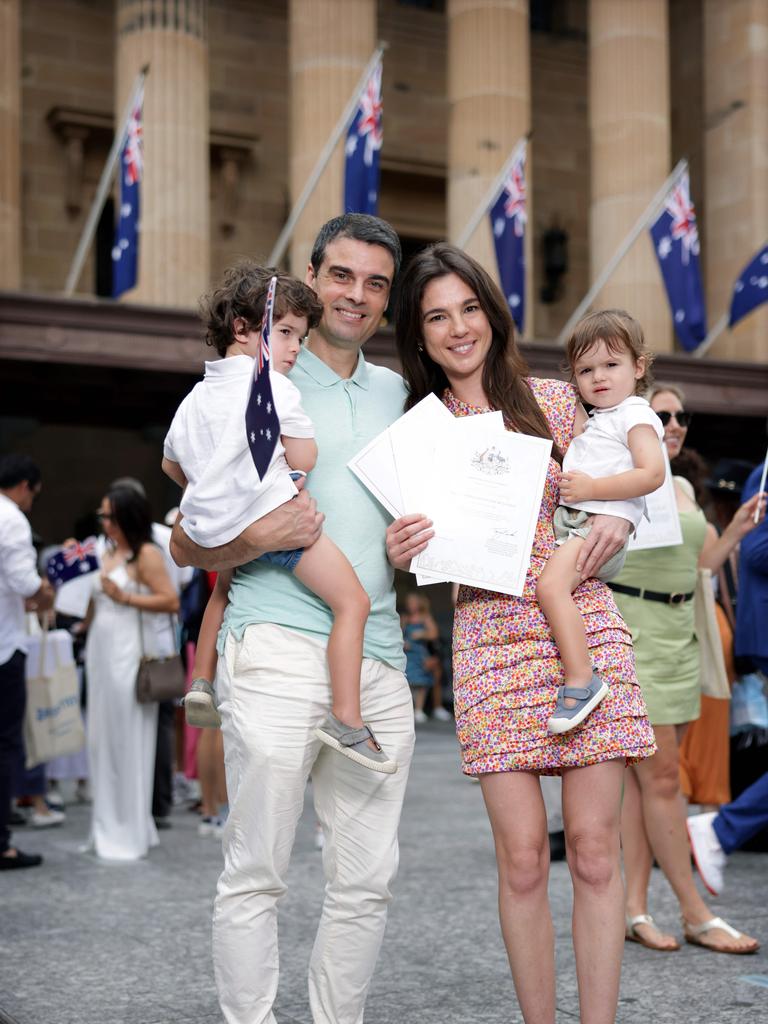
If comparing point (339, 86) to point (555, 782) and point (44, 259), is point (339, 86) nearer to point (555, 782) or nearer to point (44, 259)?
Result: point (44, 259)

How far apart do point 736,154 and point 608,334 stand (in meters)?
21.2

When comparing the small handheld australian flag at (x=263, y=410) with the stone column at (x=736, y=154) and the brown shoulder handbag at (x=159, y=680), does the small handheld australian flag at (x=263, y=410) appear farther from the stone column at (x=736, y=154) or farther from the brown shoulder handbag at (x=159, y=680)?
the stone column at (x=736, y=154)

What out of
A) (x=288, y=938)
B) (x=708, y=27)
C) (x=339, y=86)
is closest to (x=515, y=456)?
(x=288, y=938)

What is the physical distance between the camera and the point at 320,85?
21.2m

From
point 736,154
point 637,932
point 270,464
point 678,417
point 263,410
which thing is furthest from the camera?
point 736,154

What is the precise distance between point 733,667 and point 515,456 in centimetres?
432

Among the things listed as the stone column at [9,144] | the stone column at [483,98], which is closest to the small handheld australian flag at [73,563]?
the stone column at [9,144]

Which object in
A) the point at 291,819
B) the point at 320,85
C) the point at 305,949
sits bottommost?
the point at 305,949

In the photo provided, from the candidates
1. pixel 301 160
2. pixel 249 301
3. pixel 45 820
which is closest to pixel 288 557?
pixel 249 301

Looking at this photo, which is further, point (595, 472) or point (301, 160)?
point (301, 160)

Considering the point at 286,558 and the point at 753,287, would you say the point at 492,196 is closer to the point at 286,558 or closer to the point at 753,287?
the point at 753,287

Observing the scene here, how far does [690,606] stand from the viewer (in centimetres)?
578

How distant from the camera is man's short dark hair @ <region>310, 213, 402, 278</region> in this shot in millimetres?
3840

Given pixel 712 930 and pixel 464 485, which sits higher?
pixel 464 485
